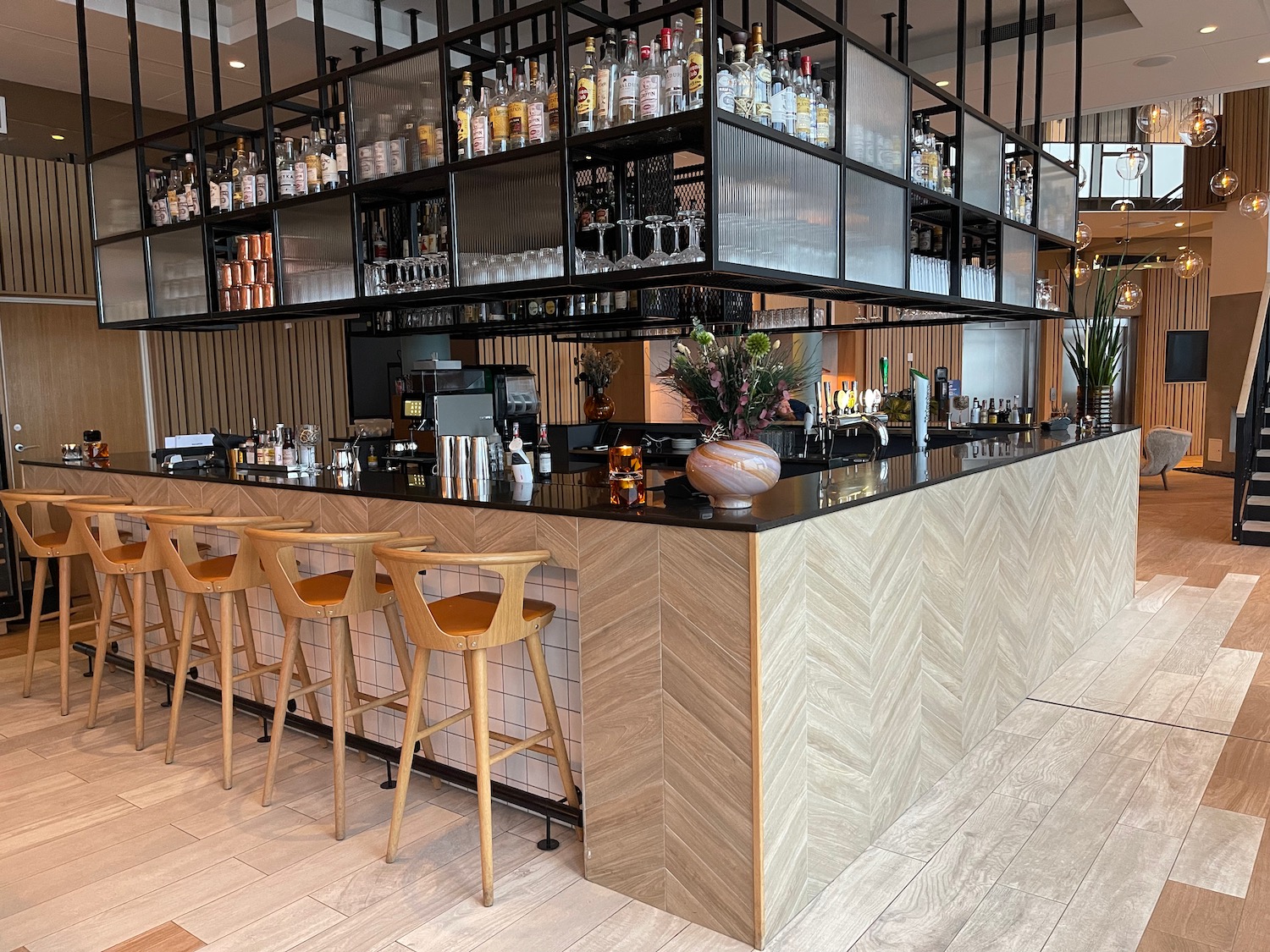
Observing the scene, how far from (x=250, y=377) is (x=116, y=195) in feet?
12.6

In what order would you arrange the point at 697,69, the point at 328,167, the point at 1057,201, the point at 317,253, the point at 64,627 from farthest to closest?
1. the point at 1057,201
2. the point at 64,627
3. the point at 317,253
4. the point at 328,167
5. the point at 697,69

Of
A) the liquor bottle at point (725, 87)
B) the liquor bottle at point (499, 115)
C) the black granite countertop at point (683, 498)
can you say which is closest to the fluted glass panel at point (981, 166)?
the black granite countertop at point (683, 498)

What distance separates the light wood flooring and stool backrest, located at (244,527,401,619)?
81 centimetres

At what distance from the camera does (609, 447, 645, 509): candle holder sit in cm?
306

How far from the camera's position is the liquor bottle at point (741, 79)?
3.02 metres

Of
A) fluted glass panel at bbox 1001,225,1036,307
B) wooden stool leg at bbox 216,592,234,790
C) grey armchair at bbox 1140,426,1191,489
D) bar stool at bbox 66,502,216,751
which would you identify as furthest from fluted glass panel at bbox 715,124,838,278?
grey armchair at bbox 1140,426,1191,489

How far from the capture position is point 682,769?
2.78 meters

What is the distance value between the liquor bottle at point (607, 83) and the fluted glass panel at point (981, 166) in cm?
232

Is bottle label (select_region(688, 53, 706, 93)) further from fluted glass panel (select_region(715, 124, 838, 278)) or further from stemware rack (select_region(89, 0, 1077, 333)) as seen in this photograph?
fluted glass panel (select_region(715, 124, 838, 278))

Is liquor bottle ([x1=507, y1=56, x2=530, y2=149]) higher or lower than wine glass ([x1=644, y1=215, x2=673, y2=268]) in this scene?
higher

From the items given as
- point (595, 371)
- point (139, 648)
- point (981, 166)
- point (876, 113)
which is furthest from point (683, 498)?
point (595, 371)

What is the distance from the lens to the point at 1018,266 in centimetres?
567

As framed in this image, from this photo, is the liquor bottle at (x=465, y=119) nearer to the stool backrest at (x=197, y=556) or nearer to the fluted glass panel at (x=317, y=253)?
the fluted glass panel at (x=317, y=253)

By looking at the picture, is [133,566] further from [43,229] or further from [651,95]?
[43,229]
